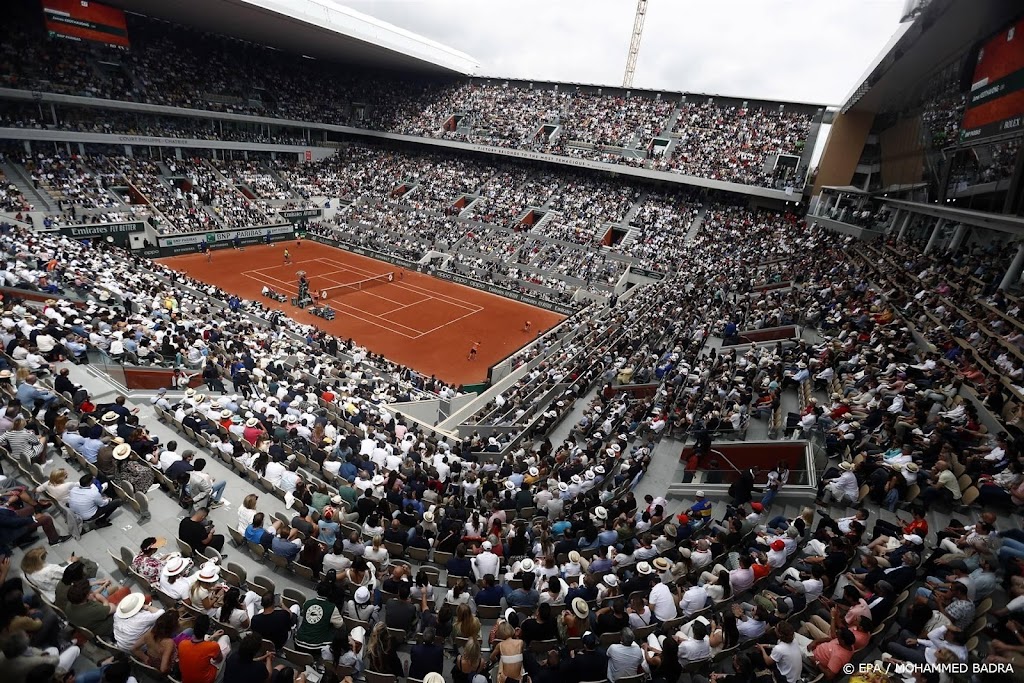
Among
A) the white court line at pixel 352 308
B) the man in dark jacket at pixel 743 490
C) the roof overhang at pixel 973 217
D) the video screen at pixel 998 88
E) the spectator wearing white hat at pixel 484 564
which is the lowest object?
the white court line at pixel 352 308

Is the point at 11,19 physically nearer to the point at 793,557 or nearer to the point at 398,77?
the point at 398,77

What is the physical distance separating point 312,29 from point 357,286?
27.4 meters

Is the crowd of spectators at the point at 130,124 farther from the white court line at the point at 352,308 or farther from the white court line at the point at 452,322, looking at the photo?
the white court line at the point at 452,322

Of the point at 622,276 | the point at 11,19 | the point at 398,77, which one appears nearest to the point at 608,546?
the point at 622,276

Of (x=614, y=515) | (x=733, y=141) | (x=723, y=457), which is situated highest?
(x=733, y=141)

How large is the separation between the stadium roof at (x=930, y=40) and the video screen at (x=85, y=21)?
5500 cm

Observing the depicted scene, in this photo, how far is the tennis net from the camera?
35.3 m

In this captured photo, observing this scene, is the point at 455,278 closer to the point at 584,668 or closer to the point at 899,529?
the point at 899,529

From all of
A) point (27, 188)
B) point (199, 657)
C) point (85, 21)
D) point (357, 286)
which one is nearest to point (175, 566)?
point (199, 657)

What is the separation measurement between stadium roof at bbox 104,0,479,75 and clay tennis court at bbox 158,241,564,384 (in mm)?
20167

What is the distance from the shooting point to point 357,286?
37625mm

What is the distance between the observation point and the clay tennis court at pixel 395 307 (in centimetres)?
2850

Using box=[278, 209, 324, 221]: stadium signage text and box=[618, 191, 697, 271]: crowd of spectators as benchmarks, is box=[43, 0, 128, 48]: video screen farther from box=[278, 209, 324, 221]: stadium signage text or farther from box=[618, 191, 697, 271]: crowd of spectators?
box=[618, 191, 697, 271]: crowd of spectators

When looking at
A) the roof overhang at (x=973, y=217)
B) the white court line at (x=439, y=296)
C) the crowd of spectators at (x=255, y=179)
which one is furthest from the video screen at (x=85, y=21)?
the roof overhang at (x=973, y=217)
